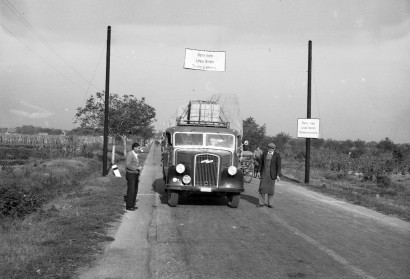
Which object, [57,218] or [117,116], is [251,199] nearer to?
[57,218]

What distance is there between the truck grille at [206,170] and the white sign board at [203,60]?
239 inches

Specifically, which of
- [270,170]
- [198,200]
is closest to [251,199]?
[198,200]

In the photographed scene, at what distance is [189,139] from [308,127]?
1116cm

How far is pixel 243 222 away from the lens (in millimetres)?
9742

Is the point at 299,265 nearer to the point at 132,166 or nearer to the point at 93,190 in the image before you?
the point at 132,166

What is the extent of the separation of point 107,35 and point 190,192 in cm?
1320

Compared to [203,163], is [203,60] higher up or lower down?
higher up

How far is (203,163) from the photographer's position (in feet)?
38.5

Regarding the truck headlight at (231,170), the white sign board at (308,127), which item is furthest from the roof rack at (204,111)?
the white sign board at (308,127)

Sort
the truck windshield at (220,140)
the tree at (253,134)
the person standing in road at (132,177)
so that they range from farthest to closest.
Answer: the tree at (253,134) → the truck windshield at (220,140) → the person standing in road at (132,177)

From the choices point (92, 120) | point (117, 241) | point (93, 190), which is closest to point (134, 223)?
point (117, 241)

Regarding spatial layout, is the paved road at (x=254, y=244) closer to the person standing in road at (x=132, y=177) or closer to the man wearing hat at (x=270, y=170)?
the person standing in road at (x=132, y=177)

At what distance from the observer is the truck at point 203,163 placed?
38.1 ft

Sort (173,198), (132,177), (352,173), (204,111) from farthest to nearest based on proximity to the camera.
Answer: (352,173) → (204,111) → (173,198) → (132,177)
